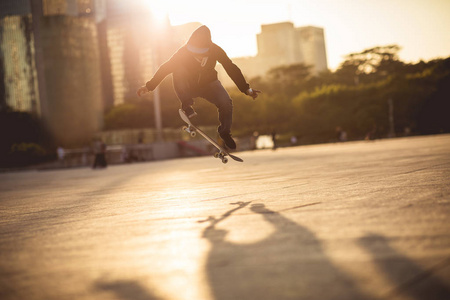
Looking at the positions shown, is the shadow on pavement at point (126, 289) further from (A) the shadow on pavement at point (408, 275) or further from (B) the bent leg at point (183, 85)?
(B) the bent leg at point (183, 85)

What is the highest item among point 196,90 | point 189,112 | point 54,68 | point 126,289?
point 54,68

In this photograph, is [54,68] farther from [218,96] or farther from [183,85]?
[218,96]

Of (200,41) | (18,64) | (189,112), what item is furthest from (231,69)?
(18,64)

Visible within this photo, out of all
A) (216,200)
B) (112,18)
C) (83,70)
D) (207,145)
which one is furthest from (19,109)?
(216,200)

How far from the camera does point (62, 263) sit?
8.46 ft

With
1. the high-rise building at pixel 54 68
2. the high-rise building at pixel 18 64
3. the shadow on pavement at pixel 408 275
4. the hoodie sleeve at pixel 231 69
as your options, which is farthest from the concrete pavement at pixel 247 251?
the high-rise building at pixel 18 64

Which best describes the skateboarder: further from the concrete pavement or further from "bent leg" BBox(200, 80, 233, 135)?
the concrete pavement

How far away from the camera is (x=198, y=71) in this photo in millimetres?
6961

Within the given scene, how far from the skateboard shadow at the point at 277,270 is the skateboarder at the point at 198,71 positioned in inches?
169

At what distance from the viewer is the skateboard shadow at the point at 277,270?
185 centimetres

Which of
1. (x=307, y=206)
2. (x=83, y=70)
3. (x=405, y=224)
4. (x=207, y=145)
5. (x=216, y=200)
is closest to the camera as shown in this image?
(x=405, y=224)

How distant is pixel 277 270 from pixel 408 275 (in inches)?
19.9

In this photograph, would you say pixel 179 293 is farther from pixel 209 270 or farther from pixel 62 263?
pixel 62 263

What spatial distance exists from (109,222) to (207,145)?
4006 cm
